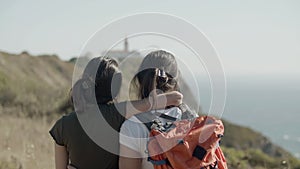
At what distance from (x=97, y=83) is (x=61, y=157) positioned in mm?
616

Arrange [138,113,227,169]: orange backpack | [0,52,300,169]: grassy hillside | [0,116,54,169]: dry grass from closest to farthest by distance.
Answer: [138,113,227,169]: orange backpack, [0,116,54,169]: dry grass, [0,52,300,169]: grassy hillside

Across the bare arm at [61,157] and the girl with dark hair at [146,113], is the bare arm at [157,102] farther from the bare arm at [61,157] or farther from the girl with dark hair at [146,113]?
the bare arm at [61,157]

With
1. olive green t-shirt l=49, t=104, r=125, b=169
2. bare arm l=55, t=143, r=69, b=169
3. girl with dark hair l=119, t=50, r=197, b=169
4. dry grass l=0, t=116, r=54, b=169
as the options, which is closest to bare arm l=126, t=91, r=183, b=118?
girl with dark hair l=119, t=50, r=197, b=169

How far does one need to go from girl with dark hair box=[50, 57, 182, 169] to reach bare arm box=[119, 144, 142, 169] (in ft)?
0.79

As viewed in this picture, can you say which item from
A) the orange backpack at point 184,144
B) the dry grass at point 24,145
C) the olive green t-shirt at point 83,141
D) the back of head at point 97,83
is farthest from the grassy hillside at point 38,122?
the orange backpack at point 184,144

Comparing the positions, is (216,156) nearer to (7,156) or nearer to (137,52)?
(137,52)

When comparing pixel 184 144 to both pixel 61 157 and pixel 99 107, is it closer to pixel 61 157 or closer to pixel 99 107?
pixel 99 107

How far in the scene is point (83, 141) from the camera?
2.91 metres

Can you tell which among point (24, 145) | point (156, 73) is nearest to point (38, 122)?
point (24, 145)

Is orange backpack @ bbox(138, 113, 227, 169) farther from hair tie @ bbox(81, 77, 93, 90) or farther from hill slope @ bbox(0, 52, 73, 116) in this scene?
hill slope @ bbox(0, 52, 73, 116)

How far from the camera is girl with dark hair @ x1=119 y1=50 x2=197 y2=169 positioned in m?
2.53

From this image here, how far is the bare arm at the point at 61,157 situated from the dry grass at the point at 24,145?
2653mm

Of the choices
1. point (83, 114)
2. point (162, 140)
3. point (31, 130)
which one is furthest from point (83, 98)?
point (31, 130)

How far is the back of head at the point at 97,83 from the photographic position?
2820 millimetres
